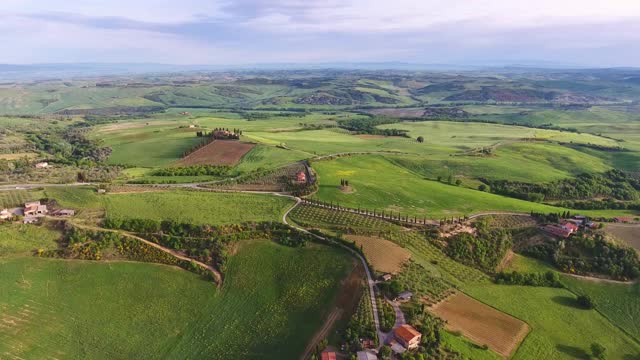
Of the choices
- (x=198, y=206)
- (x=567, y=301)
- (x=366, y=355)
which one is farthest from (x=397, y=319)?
(x=198, y=206)

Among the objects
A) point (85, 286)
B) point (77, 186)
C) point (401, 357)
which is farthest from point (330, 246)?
point (77, 186)

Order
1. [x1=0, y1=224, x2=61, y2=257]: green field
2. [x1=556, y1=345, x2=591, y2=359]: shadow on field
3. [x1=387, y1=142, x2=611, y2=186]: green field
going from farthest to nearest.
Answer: [x1=387, y1=142, x2=611, y2=186]: green field → [x1=0, y1=224, x2=61, y2=257]: green field → [x1=556, y1=345, x2=591, y2=359]: shadow on field

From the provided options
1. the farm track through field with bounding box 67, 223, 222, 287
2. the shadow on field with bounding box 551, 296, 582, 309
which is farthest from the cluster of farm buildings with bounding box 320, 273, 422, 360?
the shadow on field with bounding box 551, 296, 582, 309

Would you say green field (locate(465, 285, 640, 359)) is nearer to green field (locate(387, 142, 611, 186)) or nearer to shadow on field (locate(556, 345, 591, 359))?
shadow on field (locate(556, 345, 591, 359))

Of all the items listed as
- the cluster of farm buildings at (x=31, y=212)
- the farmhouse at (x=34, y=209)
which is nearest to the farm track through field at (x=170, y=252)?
the cluster of farm buildings at (x=31, y=212)

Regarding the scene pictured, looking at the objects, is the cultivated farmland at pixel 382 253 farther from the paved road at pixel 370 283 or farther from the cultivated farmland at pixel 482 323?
the cultivated farmland at pixel 482 323
